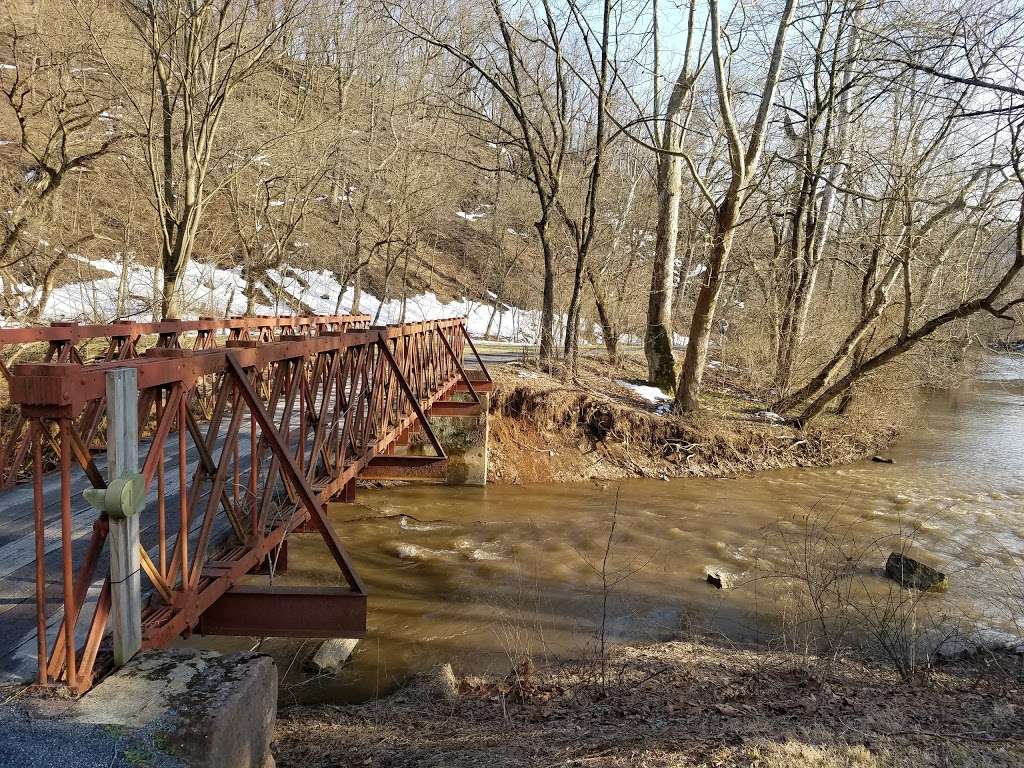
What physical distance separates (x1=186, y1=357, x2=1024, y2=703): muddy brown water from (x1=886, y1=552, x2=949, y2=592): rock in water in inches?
9.7

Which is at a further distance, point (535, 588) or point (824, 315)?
point (824, 315)

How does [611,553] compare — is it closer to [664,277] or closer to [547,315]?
[547,315]

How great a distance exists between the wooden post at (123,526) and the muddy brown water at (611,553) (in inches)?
138

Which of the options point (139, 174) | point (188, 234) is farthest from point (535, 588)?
point (139, 174)

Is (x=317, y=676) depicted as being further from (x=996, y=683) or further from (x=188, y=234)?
(x=188, y=234)

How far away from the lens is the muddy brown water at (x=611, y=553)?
7495mm

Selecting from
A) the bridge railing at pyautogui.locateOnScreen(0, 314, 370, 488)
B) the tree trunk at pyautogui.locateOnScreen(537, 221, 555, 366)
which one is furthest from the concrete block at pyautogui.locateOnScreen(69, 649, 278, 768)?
the tree trunk at pyautogui.locateOnScreen(537, 221, 555, 366)

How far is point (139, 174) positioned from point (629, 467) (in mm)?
14899

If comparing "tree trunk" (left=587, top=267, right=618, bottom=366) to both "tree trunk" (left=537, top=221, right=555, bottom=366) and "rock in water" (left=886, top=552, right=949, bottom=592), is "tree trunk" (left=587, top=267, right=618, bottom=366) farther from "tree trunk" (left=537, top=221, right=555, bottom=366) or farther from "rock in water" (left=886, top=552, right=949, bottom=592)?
"rock in water" (left=886, top=552, right=949, bottom=592)

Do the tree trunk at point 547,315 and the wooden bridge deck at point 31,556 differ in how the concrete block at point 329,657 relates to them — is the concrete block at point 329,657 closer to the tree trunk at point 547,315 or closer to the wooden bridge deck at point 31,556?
the wooden bridge deck at point 31,556

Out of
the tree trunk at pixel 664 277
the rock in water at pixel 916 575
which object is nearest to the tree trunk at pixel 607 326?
the tree trunk at pixel 664 277

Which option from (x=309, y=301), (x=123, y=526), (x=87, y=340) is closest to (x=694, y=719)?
(x=123, y=526)

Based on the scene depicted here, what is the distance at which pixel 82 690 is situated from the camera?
270 centimetres

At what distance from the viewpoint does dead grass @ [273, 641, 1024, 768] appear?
3.58 metres
